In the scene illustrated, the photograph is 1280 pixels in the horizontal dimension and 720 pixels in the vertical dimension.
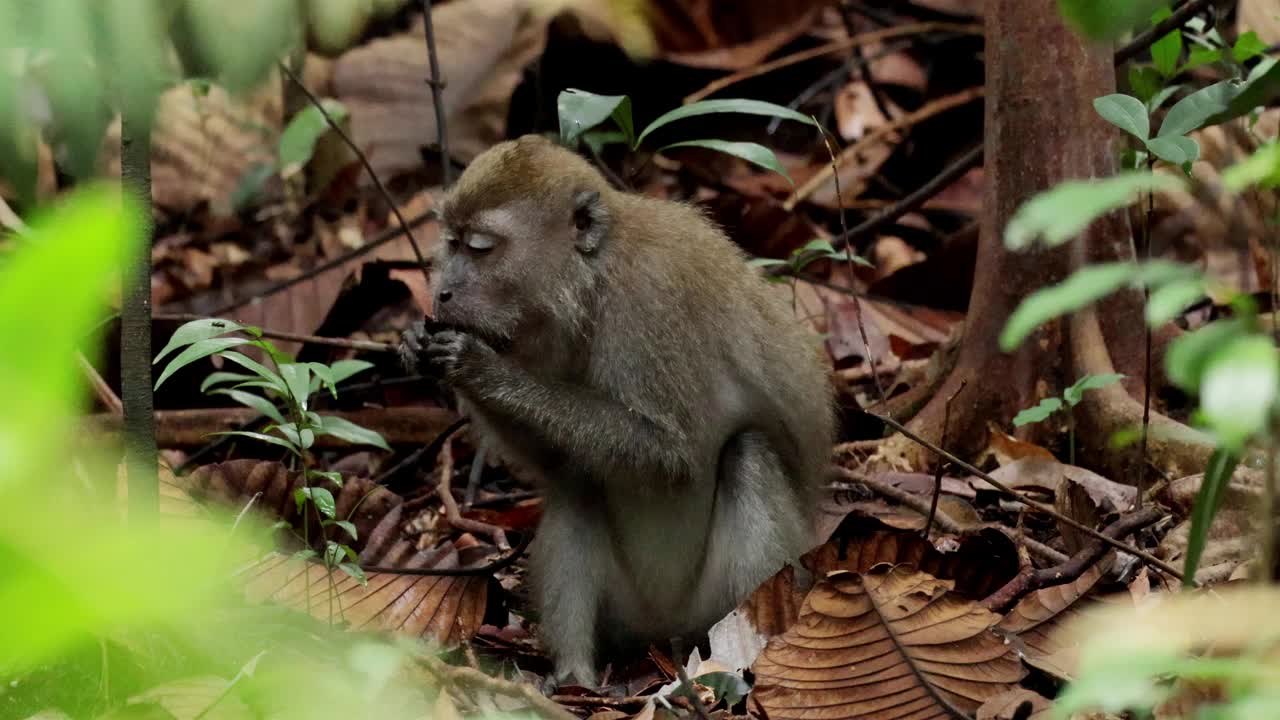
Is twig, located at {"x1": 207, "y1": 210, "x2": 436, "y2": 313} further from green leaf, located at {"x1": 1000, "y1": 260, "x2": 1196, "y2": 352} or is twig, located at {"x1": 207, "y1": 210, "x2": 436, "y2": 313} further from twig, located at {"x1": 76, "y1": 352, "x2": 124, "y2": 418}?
green leaf, located at {"x1": 1000, "y1": 260, "x2": 1196, "y2": 352}

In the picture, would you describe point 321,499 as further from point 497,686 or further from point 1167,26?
point 1167,26

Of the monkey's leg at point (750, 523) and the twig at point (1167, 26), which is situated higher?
the twig at point (1167, 26)

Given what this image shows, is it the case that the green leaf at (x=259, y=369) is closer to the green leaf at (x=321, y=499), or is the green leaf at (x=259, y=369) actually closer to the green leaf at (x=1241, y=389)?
the green leaf at (x=321, y=499)

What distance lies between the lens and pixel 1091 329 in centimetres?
579

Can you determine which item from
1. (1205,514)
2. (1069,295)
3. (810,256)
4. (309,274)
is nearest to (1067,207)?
(1069,295)

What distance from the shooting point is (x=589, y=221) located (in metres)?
5.20

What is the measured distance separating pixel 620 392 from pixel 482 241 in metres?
0.79

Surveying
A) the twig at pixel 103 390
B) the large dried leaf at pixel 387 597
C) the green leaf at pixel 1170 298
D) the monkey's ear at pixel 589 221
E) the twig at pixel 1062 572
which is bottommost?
the large dried leaf at pixel 387 597

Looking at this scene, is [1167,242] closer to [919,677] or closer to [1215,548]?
[1215,548]

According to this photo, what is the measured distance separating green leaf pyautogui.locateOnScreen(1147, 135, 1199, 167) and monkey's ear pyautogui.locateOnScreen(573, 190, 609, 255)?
204 cm

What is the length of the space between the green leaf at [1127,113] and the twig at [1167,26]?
1157 mm

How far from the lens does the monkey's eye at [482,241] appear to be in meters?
5.14

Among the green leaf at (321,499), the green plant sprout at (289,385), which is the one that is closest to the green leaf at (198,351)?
the green plant sprout at (289,385)

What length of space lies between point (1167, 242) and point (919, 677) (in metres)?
4.40
